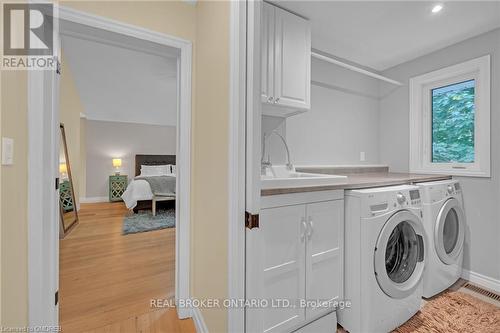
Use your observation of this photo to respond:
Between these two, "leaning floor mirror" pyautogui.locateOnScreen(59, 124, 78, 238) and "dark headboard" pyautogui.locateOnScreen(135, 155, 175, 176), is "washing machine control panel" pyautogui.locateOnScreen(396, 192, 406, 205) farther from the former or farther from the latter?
"dark headboard" pyautogui.locateOnScreen(135, 155, 175, 176)

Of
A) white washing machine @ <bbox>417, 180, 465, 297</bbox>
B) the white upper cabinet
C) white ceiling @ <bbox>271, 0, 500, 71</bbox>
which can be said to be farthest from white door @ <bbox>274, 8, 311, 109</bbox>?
white washing machine @ <bbox>417, 180, 465, 297</bbox>

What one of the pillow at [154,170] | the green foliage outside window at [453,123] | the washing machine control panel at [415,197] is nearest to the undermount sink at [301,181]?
the washing machine control panel at [415,197]

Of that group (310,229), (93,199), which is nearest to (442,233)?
(310,229)

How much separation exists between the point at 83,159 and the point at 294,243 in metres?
6.30

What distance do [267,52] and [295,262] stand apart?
150cm

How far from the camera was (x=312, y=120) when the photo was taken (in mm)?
A: 2408

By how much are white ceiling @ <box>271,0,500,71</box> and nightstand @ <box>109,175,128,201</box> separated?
5694mm

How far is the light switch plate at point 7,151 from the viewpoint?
0.92 meters

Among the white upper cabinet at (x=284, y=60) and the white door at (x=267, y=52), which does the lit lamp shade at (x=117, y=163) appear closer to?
the white upper cabinet at (x=284, y=60)

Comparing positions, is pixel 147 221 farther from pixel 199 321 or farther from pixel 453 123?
pixel 453 123

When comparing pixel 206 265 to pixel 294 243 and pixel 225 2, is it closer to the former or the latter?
pixel 294 243

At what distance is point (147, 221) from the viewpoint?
156 inches

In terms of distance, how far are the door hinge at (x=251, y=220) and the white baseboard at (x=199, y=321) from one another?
828mm

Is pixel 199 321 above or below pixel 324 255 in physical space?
below
